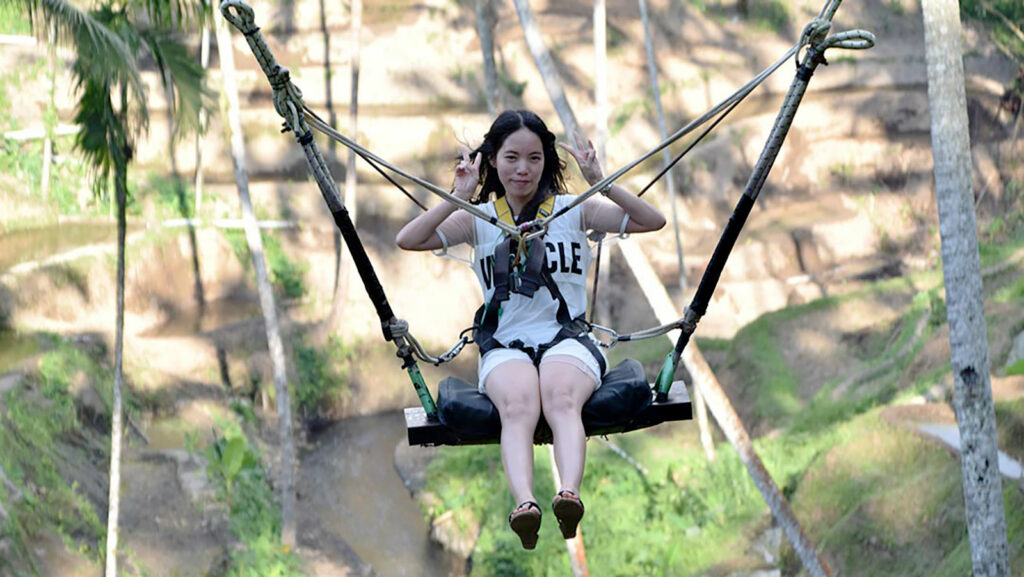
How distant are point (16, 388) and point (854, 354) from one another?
26.5ft

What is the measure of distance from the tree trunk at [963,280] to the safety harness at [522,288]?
2497mm

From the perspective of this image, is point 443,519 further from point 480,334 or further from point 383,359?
point 480,334

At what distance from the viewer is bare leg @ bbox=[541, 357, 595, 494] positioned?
11.8 ft

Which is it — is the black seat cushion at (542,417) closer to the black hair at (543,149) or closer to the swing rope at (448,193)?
the swing rope at (448,193)

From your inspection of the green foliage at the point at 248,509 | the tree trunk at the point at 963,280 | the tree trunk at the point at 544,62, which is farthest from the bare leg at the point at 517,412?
the green foliage at the point at 248,509

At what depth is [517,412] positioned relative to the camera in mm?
3721

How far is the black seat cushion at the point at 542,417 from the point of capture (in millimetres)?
3854

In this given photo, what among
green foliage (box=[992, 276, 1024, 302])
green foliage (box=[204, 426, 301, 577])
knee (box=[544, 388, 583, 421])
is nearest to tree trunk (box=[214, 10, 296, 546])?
green foliage (box=[204, 426, 301, 577])

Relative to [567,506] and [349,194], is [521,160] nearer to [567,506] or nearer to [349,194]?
[567,506]

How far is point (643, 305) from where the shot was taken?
15828 mm

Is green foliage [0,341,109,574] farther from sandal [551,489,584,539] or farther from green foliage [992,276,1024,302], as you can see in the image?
green foliage [992,276,1024,302]

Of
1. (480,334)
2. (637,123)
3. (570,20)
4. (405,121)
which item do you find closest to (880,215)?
(637,123)

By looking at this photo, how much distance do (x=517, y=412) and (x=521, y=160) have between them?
2.58ft

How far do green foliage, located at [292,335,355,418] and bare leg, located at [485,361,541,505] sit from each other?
11.1 metres
